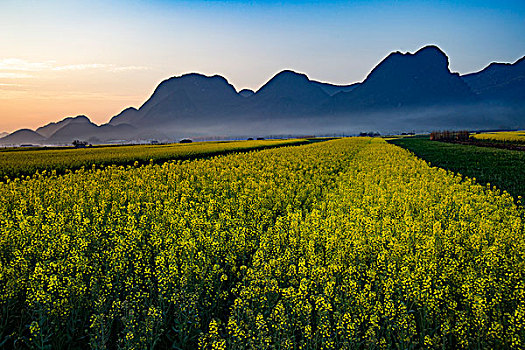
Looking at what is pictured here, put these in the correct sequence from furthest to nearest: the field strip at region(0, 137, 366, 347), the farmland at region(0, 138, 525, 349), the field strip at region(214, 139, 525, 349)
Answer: the field strip at region(0, 137, 366, 347)
the farmland at region(0, 138, 525, 349)
the field strip at region(214, 139, 525, 349)

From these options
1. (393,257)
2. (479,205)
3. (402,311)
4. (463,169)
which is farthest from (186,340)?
(463,169)

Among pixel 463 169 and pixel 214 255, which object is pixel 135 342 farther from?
pixel 463 169

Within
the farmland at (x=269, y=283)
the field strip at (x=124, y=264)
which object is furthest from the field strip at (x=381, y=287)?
the field strip at (x=124, y=264)

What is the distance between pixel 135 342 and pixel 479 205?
35.2 ft

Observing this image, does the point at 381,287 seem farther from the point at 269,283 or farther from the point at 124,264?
the point at 124,264

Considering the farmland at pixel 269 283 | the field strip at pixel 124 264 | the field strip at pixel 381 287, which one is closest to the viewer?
the field strip at pixel 381 287

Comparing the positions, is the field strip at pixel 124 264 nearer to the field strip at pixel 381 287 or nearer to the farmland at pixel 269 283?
the farmland at pixel 269 283

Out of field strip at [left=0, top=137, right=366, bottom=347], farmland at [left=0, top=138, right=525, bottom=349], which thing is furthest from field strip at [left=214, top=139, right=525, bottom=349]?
field strip at [left=0, top=137, right=366, bottom=347]

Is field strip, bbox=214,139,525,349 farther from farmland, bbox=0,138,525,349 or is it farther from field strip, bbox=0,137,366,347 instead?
field strip, bbox=0,137,366,347

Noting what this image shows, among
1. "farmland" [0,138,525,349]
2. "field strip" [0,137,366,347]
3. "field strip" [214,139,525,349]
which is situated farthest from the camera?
"field strip" [0,137,366,347]

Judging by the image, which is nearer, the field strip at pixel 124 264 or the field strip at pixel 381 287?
the field strip at pixel 381 287

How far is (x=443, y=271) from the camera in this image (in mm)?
6113

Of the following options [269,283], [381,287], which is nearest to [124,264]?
[269,283]

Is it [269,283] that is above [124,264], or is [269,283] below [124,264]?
below
